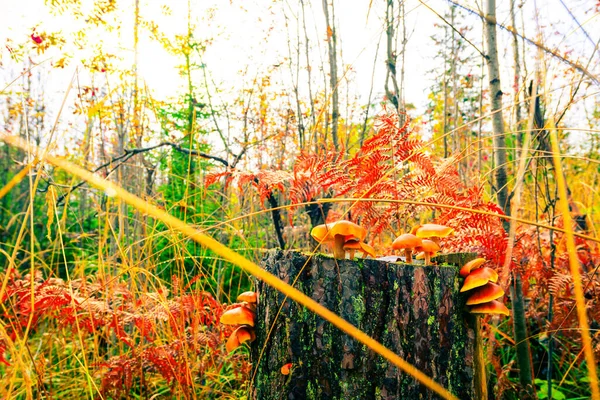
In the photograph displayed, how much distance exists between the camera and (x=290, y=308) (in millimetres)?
1355

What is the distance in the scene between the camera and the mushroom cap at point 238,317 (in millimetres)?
1371

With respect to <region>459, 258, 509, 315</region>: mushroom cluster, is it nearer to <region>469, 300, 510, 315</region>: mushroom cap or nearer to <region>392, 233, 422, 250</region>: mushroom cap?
<region>469, 300, 510, 315</region>: mushroom cap

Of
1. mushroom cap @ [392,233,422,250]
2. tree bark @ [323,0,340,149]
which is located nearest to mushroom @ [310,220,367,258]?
mushroom cap @ [392,233,422,250]

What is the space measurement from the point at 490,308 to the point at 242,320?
84 cm

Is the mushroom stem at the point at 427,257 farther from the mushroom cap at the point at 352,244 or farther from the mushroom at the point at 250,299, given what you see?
the mushroom at the point at 250,299

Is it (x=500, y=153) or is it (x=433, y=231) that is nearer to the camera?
(x=433, y=231)

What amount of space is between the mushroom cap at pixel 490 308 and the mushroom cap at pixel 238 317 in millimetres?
769

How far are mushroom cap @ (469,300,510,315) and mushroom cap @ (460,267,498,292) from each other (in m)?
0.07

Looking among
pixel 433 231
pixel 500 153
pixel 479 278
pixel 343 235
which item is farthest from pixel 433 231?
pixel 500 153

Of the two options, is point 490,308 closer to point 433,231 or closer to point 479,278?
point 479,278

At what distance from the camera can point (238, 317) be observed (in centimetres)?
139

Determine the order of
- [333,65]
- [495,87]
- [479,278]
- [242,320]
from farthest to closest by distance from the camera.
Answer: [333,65]
[495,87]
[242,320]
[479,278]

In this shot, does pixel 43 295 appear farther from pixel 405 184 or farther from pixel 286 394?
pixel 405 184

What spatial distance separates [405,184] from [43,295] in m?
1.64
